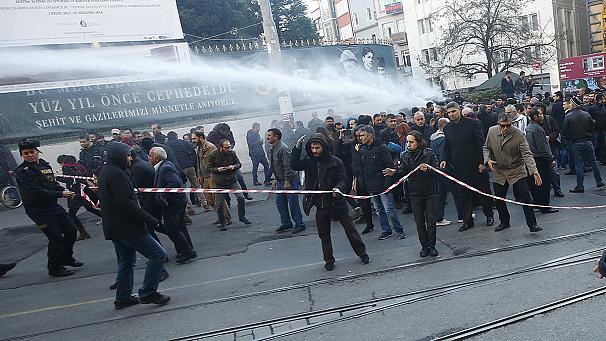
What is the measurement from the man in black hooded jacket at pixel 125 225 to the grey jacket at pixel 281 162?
124 inches

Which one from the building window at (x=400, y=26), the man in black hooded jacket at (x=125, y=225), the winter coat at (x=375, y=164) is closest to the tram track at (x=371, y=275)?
the man in black hooded jacket at (x=125, y=225)

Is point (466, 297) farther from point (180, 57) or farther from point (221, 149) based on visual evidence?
point (180, 57)

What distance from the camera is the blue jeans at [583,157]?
8.41 metres

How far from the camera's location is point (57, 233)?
6508mm

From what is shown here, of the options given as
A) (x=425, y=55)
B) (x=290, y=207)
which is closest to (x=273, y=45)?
(x=290, y=207)

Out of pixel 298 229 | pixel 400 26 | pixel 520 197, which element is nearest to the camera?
pixel 520 197

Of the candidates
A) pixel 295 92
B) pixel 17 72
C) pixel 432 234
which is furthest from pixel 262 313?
pixel 295 92

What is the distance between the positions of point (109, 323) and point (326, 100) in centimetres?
1372

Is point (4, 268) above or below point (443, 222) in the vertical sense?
above

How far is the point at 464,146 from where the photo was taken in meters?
6.93

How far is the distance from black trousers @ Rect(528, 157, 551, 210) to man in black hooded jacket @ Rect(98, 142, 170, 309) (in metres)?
5.48

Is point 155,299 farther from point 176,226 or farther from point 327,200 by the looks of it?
point 327,200

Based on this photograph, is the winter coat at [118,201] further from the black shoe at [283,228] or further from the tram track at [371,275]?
the black shoe at [283,228]

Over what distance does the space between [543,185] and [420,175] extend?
101 inches
